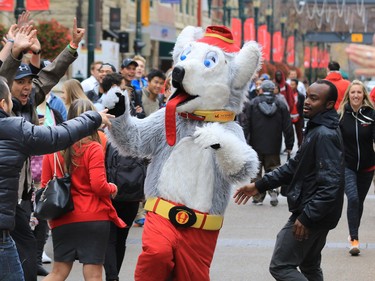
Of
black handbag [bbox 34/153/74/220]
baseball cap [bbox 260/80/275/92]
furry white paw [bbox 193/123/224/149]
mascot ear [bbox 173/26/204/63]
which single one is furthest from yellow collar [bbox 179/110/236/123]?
baseball cap [bbox 260/80/275/92]

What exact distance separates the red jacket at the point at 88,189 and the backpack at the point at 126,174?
3.56ft

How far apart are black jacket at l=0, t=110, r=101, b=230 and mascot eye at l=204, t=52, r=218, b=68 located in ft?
5.15

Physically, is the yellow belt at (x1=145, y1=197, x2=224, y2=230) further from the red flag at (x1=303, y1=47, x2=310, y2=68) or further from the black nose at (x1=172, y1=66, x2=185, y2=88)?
the red flag at (x1=303, y1=47, x2=310, y2=68)

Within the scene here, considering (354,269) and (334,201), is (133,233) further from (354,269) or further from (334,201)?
(334,201)

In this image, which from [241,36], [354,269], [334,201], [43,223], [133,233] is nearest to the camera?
[334,201]

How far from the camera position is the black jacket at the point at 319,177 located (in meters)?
6.89

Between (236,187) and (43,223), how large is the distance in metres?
2.36

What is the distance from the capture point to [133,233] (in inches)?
471

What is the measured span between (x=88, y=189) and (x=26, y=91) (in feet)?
3.05

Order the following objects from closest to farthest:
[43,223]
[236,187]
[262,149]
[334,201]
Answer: [334,201], [236,187], [43,223], [262,149]

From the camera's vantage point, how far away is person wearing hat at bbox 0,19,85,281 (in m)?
7.41

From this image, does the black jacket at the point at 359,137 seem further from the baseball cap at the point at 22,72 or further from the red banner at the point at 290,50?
the red banner at the point at 290,50

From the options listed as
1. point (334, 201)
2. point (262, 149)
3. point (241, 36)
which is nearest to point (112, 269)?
point (334, 201)

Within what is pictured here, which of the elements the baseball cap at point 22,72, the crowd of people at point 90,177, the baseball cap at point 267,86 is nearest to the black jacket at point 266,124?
the baseball cap at point 267,86
